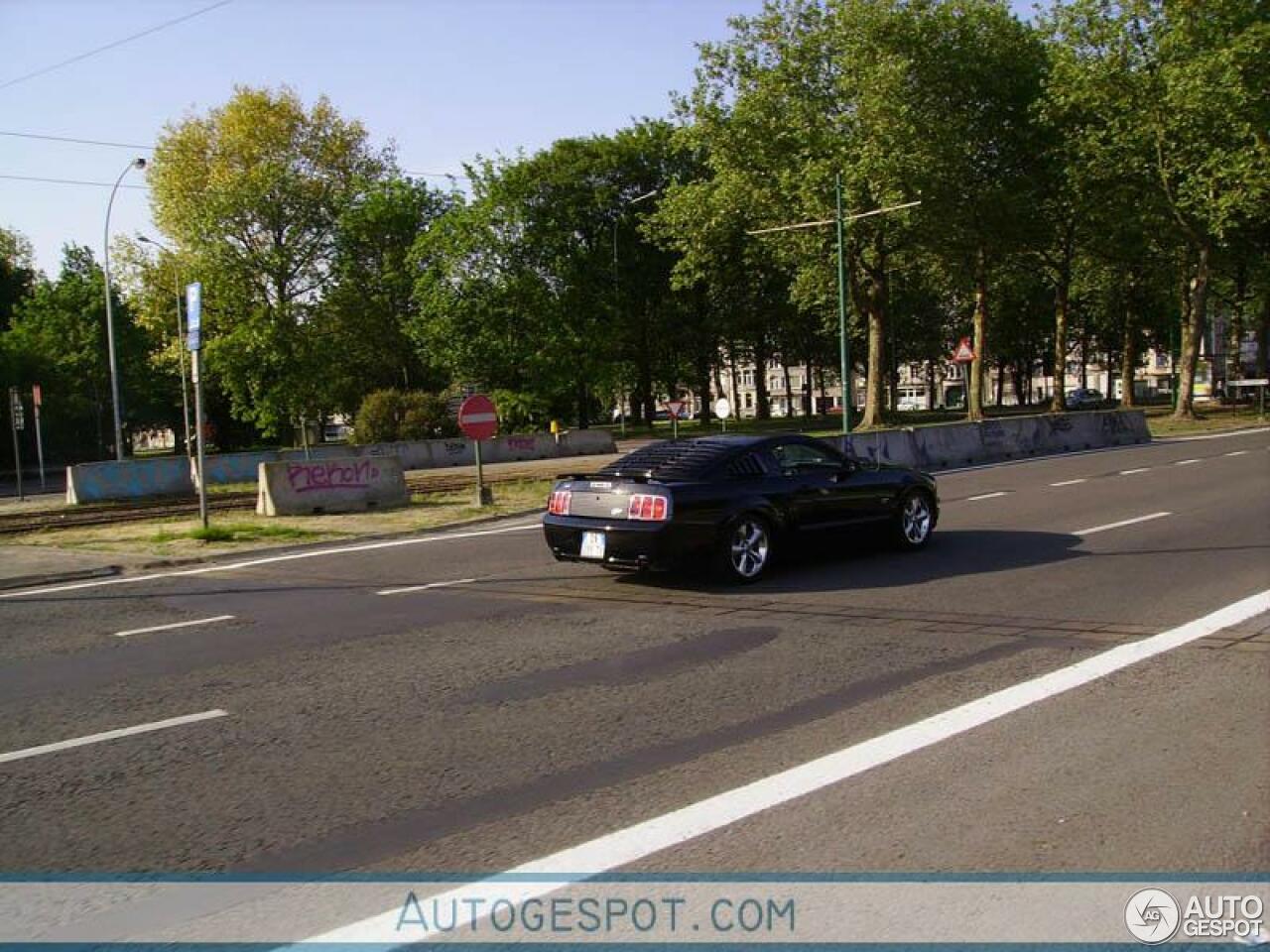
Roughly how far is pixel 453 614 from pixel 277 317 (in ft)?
147

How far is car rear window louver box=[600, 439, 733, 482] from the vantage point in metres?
10.2

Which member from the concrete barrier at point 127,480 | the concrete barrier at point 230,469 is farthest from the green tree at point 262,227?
the concrete barrier at point 127,480

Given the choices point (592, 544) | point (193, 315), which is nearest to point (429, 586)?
point (592, 544)

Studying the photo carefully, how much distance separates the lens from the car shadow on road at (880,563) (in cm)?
1020

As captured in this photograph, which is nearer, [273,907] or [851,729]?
[273,907]

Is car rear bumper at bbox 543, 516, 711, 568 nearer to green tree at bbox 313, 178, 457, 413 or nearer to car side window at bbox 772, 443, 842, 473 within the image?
car side window at bbox 772, 443, 842, 473

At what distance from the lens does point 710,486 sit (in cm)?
1009

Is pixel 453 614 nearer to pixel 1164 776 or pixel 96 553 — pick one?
pixel 1164 776

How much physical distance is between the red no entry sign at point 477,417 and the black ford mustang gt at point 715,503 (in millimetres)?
7136

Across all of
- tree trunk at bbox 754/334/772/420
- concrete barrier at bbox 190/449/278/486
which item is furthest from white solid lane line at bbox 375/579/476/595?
tree trunk at bbox 754/334/772/420

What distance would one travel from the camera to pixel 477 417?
18.2 meters

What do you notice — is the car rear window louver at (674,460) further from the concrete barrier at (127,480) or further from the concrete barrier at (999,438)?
the concrete barrier at (127,480)

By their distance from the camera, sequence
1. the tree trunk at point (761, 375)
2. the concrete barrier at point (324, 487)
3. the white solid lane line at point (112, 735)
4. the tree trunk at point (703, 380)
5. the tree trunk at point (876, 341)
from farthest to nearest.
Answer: the tree trunk at point (761, 375) → the tree trunk at point (703, 380) → the tree trunk at point (876, 341) → the concrete barrier at point (324, 487) → the white solid lane line at point (112, 735)

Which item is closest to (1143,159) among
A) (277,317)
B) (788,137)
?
(788,137)
